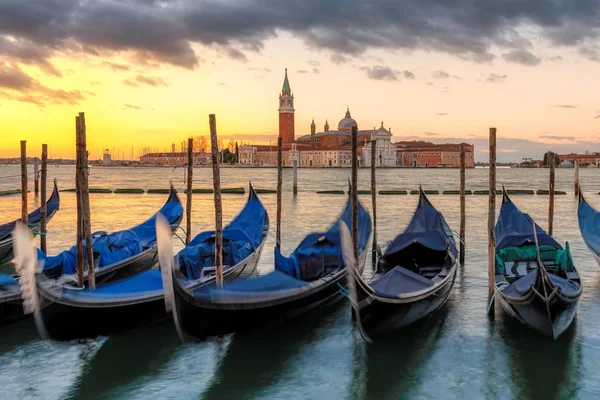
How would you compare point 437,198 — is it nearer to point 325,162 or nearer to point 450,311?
point 450,311

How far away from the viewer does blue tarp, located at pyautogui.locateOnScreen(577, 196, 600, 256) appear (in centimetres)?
632

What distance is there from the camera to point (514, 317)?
179 inches

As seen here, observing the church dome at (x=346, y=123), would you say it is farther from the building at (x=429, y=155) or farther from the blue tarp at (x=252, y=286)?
the blue tarp at (x=252, y=286)

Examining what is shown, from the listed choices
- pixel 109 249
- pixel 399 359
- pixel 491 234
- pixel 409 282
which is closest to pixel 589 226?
pixel 491 234

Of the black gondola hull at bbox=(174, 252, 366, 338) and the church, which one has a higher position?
the church

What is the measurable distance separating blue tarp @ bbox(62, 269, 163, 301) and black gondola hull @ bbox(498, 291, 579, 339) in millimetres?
2518

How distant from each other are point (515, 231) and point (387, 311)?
301cm

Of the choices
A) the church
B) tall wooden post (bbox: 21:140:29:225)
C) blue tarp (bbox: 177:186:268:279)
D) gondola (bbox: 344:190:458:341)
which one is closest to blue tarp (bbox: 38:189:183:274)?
blue tarp (bbox: 177:186:268:279)

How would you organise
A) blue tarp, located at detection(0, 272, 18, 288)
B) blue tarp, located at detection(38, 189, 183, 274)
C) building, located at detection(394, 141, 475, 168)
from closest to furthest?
blue tarp, located at detection(0, 272, 18, 288) → blue tarp, located at detection(38, 189, 183, 274) → building, located at detection(394, 141, 475, 168)

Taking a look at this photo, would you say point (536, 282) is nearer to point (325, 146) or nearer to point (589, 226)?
point (589, 226)

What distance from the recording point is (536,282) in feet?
12.9

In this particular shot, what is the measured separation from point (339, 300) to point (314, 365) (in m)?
1.30

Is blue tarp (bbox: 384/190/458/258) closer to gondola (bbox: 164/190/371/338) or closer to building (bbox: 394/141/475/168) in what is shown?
gondola (bbox: 164/190/371/338)

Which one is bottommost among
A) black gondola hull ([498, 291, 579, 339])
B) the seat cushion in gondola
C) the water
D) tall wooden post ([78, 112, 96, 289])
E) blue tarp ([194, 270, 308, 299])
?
the water
